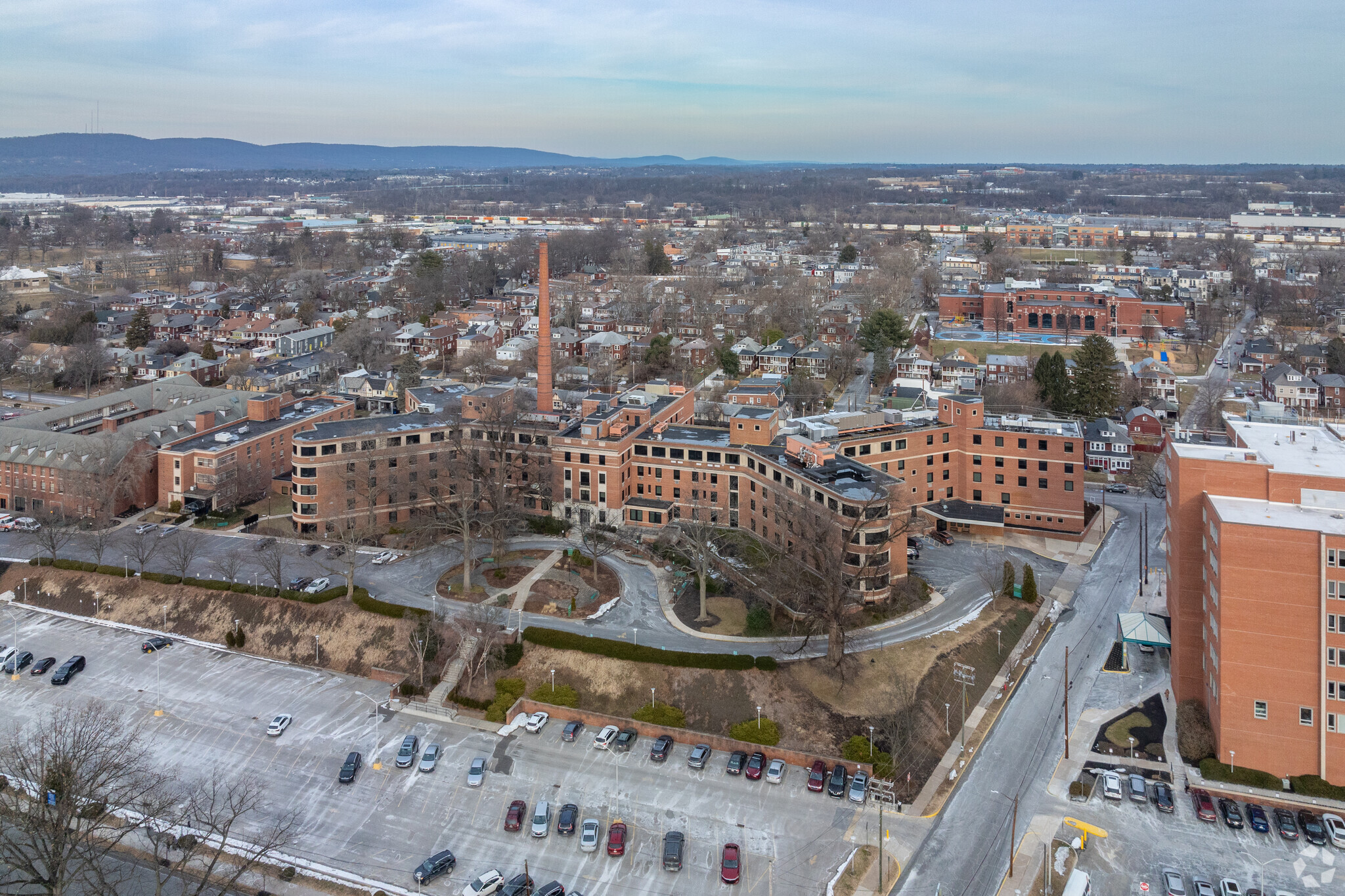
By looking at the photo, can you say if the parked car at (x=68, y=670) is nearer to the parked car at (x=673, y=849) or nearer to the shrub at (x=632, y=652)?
the shrub at (x=632, y=652)

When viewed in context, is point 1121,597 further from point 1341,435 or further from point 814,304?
point 814,304

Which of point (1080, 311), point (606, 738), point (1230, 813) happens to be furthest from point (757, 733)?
point (1080, 311)

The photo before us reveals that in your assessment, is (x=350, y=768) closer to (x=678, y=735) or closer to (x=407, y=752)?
(x=407, y=752)

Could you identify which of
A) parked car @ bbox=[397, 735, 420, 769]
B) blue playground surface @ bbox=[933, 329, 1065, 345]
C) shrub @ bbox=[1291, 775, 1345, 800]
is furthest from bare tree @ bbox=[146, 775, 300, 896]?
blue playground surface @ bbox=[933, 329, 1065, 345]

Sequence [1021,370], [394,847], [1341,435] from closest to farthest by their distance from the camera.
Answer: [394,847], [1341,435], [1021,370]

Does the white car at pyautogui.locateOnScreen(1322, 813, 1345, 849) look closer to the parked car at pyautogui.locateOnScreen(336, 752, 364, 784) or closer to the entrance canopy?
the entrance canopy

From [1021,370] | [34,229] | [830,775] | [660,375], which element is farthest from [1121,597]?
[34,229]
